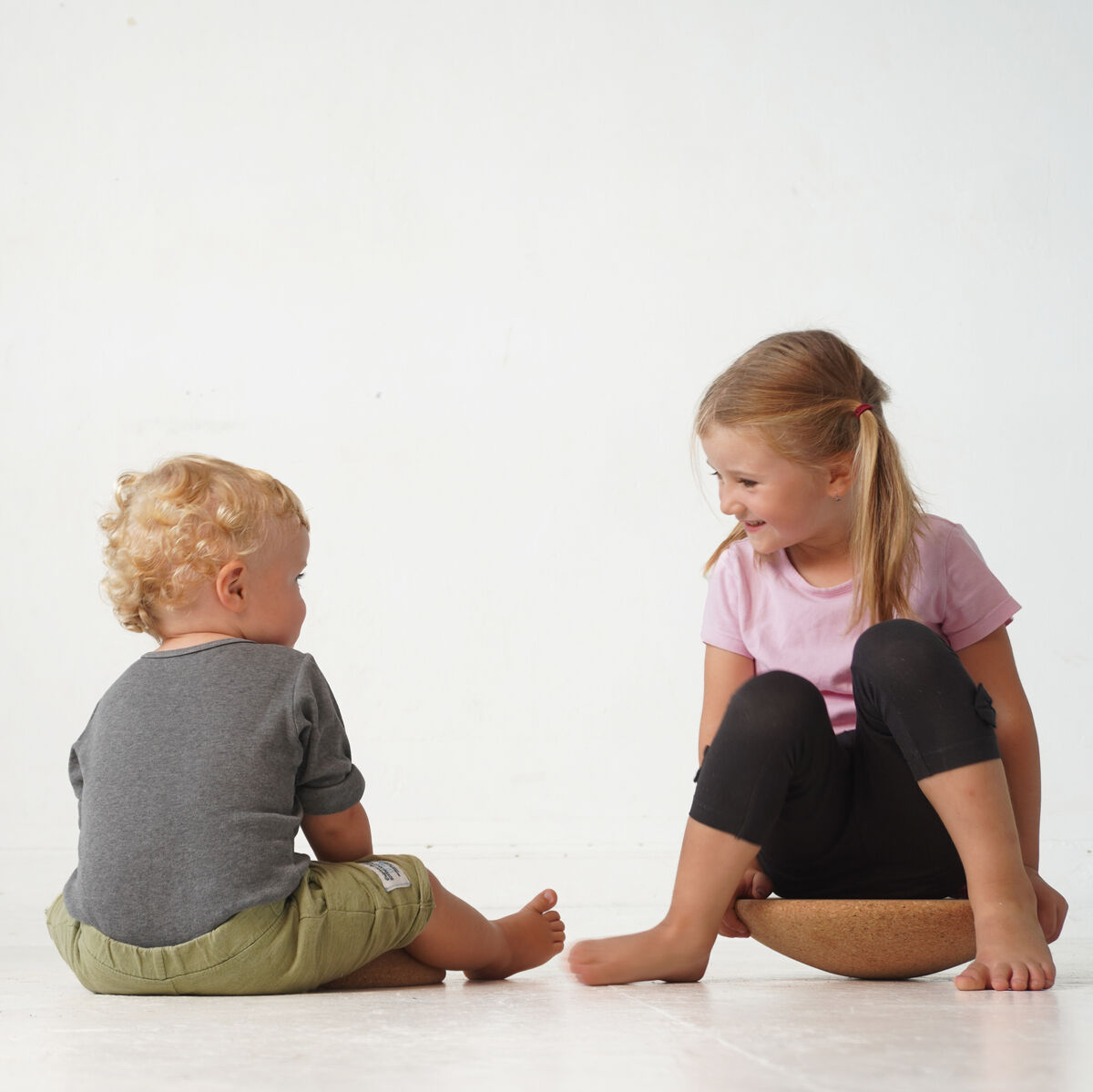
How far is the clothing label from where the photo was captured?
92 cm

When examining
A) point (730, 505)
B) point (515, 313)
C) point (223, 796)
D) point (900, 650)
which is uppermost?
point (515, 313)

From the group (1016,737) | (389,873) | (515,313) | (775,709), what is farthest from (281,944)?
(515,313)

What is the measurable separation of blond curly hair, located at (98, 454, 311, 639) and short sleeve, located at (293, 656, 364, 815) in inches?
4.2

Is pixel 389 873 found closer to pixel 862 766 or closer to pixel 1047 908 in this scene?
pixel 862 766

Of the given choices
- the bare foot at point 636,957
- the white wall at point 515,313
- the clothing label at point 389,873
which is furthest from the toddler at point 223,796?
the white wall at point 515,313

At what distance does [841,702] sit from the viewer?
109 centimetres

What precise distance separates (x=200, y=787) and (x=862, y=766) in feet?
1.60

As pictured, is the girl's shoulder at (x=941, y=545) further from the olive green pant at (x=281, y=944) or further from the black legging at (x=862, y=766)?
the olive green pant at (x=281, y=944)

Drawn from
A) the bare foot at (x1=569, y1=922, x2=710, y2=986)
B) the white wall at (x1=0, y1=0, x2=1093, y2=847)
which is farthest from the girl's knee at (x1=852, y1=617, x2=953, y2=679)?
the white wall at (x1=0, y1=0, x2=1093, y2=847)

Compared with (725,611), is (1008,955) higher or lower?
lower

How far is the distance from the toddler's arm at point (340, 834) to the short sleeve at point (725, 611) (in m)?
0.36

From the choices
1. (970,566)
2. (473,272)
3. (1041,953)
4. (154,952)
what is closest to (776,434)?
(970,566)

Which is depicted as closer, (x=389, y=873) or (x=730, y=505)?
(x=389, y=873)

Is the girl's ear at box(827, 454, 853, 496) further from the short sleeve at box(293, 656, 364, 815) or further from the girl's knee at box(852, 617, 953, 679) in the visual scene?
the short sleeve at box(293, 656, 364, 815)
